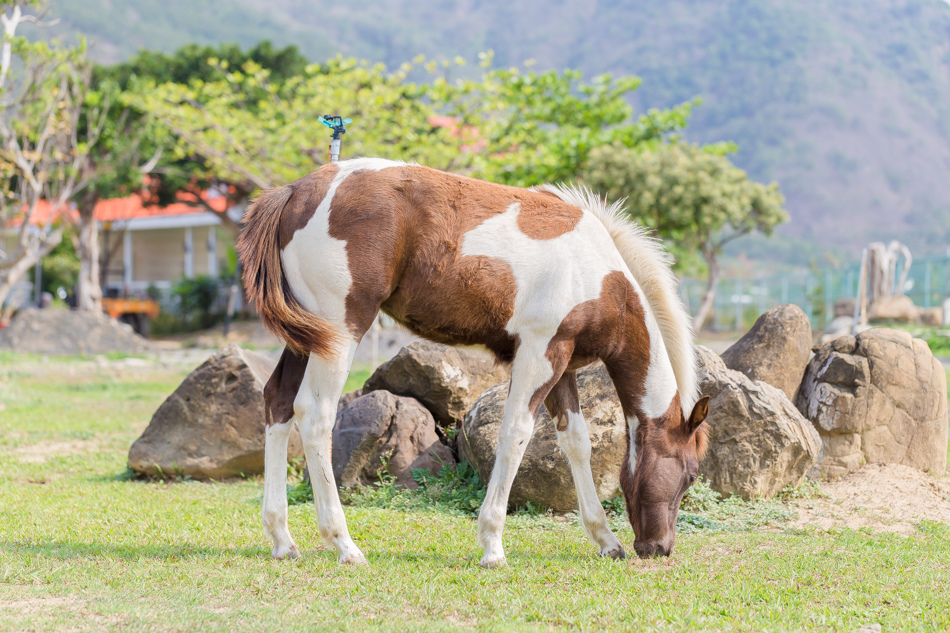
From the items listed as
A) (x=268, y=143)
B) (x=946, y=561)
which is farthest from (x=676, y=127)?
(x=946, y=561)

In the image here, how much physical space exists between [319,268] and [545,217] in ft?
4.21

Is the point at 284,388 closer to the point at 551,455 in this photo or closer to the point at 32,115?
the point at 551,455

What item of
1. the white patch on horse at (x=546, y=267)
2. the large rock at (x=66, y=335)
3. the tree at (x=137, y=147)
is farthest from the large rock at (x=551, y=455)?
the tree at (x=137, y=147)

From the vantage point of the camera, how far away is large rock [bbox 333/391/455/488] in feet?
20.9

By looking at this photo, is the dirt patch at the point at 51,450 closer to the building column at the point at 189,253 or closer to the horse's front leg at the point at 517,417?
the horse's front leg at the point at 517,417

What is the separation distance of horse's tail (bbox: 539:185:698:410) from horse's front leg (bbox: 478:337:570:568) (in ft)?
2.33

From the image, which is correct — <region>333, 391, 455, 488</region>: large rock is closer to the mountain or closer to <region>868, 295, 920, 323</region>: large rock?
<region>868, 295, 920, 323</region>: large rock

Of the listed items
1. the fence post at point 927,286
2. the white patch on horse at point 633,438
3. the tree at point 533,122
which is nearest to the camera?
the white patch on horse at point 633,438

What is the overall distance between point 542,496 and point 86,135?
23.4 metres

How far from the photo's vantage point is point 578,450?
15.7 feet

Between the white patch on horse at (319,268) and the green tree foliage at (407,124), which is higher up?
the green tree foliage at (407,124)

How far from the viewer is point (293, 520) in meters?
5.50

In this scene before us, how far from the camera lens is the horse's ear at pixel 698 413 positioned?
179 inches

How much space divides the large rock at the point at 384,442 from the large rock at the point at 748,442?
6.73ft
